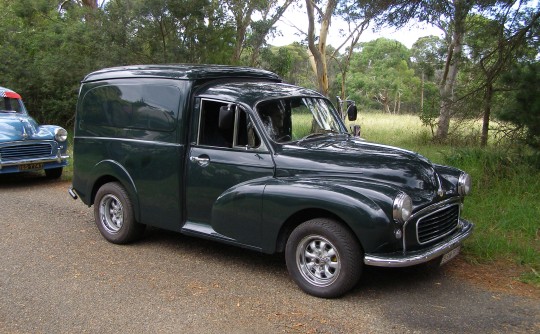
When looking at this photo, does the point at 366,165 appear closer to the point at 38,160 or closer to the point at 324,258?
the point at 324,258

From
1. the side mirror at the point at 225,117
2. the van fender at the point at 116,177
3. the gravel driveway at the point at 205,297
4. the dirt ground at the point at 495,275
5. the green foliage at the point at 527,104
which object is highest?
the green foliage at the point at 527,104

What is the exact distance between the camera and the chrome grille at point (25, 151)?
31.1ft

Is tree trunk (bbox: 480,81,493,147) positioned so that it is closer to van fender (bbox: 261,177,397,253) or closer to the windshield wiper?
the windshield wiper


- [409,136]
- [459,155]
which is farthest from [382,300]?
[409,136]

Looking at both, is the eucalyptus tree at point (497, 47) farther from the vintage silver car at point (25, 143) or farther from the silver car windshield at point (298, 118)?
the vintage silver car at point (25, 143)

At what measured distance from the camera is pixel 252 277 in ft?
17.0

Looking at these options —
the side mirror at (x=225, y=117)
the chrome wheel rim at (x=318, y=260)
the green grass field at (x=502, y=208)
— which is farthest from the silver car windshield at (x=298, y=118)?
the green grass field at (x=502, y=208)

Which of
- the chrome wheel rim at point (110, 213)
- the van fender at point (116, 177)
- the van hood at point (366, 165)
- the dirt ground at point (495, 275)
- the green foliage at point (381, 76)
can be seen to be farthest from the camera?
the green foliage at point (381, 76)

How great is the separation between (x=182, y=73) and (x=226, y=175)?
1.33 metres

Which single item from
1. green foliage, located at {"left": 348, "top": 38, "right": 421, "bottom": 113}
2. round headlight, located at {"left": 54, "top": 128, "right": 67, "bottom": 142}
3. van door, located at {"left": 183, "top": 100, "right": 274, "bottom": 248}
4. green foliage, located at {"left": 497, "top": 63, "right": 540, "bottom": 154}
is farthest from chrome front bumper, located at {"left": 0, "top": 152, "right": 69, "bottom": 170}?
green foliage, located at {"left": 348, "top": 38, "right": 421, "bottom": 113}

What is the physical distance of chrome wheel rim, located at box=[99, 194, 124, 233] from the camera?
6.36 meters

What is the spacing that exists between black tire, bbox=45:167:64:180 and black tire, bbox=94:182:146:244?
4.93 metres

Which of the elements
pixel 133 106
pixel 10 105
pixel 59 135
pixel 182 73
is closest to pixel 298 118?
pixel 182 73

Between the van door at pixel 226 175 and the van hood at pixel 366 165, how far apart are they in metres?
0.24
